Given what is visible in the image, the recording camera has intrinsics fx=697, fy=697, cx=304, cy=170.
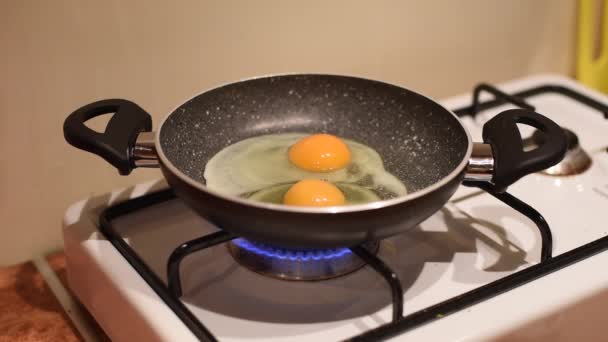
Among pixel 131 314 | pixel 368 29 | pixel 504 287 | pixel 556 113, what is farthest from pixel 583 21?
pixel 131 314

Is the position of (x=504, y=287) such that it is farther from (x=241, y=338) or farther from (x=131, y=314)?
(x=131, y=314)

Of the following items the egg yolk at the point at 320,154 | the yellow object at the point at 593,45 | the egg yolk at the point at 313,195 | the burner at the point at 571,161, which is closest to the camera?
the egg yolk at the point at 313,195

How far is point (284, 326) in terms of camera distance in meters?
0.70

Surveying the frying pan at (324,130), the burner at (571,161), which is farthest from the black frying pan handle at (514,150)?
the burner at (571,161)

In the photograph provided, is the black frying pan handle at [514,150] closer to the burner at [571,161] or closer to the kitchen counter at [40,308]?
the burner at [571,161]

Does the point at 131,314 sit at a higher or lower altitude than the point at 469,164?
lower

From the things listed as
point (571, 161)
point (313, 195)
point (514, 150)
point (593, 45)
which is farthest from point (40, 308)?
point (593, 45)

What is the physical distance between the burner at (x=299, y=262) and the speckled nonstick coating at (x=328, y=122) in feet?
0.35

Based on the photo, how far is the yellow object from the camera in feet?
4.43

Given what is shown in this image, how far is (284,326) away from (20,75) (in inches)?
19.1

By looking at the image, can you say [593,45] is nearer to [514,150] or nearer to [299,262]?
[514,150]

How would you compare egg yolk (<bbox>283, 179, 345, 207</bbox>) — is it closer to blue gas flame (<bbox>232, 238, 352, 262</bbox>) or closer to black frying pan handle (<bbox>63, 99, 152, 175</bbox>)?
blue gas flame (<bbox>232, 238, 352, 262</bbox>)

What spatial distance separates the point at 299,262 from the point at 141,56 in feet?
1.32

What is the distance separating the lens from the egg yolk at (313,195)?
29.0 inches
